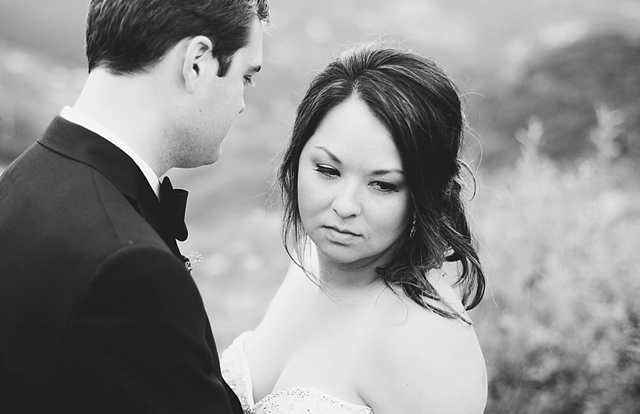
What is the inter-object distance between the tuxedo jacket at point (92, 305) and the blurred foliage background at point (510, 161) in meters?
1.63

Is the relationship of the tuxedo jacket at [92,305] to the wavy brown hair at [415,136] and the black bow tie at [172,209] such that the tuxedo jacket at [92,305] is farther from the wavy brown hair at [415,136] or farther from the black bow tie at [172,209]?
the wavy brown hair at [415,136]

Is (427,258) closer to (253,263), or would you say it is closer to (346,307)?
(346,307)

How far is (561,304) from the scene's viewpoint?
4.10 metres

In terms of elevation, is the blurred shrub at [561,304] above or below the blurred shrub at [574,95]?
below

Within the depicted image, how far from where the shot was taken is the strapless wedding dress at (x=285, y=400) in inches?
92.0

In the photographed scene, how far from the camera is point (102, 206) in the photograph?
1.71m

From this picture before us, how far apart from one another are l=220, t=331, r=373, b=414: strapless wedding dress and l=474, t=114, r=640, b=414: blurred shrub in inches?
71.1

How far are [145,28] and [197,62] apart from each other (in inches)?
6.8

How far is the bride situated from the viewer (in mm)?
2260

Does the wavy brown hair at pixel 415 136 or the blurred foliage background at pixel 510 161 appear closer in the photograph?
the wavy brown hair at pixel 415 136

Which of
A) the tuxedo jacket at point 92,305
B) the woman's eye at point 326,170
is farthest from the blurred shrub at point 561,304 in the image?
the tuxedo jacket at point 92,305

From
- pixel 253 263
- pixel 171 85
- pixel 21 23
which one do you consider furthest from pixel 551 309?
pixel 21 23

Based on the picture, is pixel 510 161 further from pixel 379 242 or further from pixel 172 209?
pixel 172 209

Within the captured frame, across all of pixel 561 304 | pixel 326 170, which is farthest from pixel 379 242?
pixel 561 304
